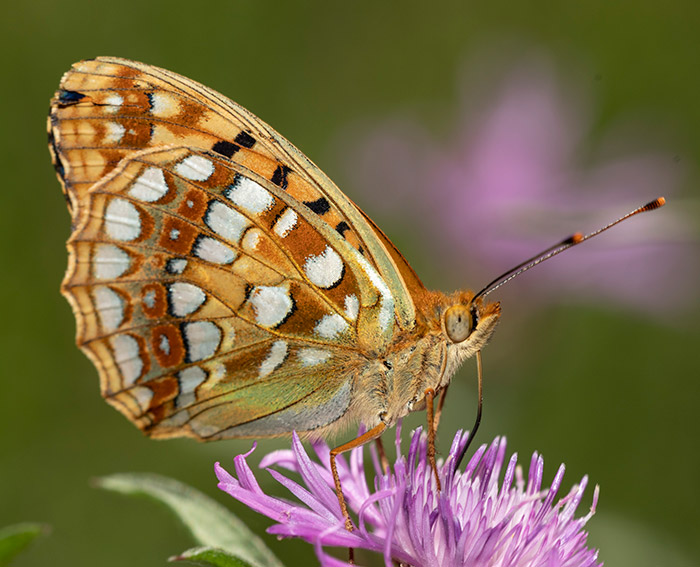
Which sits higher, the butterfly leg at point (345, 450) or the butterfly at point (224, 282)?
the butterfly at point (224, 282)

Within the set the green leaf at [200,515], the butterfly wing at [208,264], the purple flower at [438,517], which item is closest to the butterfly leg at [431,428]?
the purple flower at [438,517]

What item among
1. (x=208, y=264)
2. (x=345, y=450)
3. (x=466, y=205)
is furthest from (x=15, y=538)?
(x=466, y=205)

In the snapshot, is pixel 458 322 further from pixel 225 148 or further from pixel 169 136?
pixel 169 136

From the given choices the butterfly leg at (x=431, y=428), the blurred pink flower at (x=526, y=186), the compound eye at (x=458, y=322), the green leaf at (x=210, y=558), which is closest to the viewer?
the green leaf at (x=210, y=558)

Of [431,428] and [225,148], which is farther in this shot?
[225,148]

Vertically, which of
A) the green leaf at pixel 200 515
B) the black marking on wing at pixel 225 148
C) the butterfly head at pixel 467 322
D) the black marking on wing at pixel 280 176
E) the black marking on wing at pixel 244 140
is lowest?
the green leaf at pixel 200 515

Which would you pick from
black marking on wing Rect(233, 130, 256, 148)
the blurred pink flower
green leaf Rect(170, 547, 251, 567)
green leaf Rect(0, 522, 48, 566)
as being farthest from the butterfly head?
the blurred pink flower

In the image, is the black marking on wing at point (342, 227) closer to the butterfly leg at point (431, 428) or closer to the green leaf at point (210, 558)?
the butterfly leg at point (431, 428)
